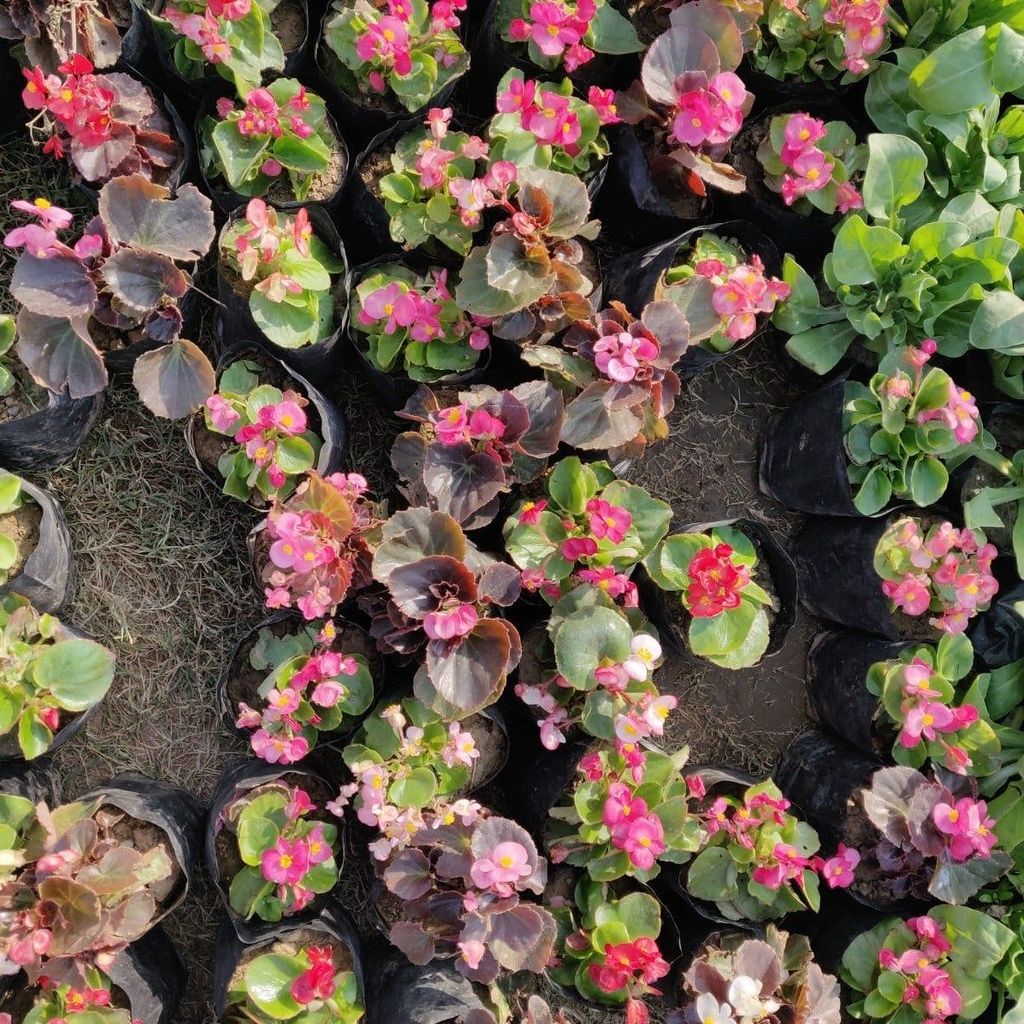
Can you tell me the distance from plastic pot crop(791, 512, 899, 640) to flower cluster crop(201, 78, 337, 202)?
1.62 m

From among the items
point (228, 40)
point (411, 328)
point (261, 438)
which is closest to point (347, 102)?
point (228, 40)

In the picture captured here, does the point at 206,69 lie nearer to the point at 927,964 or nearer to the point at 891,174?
the point at 891,174

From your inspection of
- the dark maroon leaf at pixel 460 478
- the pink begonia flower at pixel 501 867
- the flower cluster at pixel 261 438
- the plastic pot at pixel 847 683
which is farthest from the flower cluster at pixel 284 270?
the plastic pot at pixel 847 683

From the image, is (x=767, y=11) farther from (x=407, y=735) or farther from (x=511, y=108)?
(x=407, y=735)

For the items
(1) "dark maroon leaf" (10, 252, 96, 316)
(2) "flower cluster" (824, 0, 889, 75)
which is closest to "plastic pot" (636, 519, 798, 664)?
(2) "flower cluster" (824, 0, 889, 75)

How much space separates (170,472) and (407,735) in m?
1.02

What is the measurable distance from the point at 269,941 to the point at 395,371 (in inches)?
53.9

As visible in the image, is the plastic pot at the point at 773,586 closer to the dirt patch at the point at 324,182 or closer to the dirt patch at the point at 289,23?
the dirt patch at the point at 324,182

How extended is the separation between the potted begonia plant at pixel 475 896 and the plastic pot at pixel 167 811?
52 centimetres

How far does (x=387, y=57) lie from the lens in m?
2.00

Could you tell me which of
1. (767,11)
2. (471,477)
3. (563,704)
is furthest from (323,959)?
(767,11)

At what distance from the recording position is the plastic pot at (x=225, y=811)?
2.00 meters

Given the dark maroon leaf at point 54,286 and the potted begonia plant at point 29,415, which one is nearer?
the dark maroon leaf at point 54,286

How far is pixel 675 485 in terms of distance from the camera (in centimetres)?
253
